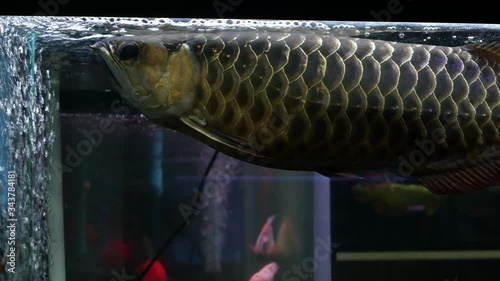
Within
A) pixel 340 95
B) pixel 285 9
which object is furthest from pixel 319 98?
pixel 285 9

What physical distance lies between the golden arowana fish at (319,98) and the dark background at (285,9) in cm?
35

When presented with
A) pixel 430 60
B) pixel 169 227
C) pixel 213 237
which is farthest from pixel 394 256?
pixel 430 60

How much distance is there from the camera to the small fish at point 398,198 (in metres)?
1.47

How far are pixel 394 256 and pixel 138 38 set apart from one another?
4.00 feet

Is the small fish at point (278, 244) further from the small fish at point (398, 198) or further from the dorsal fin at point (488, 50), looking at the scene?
the dorsal fin at point (488, 50)

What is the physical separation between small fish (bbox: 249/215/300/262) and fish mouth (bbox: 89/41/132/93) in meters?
0.97

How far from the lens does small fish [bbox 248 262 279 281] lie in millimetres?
1780

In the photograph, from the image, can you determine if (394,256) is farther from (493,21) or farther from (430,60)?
(430,60)

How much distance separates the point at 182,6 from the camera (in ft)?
4.15

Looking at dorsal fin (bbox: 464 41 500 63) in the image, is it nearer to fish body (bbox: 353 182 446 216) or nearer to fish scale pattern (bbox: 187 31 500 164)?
fish scale pattern (bbox: 187 31 500 164)

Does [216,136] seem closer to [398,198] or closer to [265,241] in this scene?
[398,198]

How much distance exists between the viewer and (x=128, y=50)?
0.89 m

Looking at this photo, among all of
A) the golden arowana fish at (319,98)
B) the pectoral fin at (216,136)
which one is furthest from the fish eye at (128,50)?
the pectoral fin at (216,136)

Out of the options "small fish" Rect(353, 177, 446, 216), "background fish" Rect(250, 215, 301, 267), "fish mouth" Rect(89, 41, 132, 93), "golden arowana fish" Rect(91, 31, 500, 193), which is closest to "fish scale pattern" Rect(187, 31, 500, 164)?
"golden arowana fish" Rect(91, 31, 500, 193)
